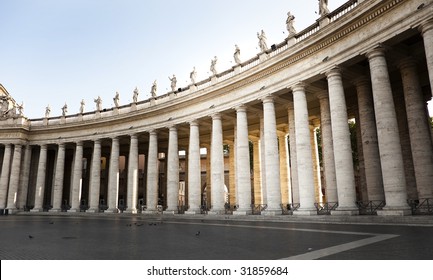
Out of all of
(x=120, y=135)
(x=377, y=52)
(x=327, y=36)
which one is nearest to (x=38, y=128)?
(x=120, y=135)

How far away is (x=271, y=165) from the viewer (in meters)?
30.7

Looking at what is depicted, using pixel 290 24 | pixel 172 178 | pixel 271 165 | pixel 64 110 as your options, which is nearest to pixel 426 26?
pixel 290 24

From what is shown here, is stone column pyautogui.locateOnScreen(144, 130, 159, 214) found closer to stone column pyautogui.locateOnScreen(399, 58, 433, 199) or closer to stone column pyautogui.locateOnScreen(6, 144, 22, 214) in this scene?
stone column pyautogui.locateOnScreen(6, 144, 22, 214)

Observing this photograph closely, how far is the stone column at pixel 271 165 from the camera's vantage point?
29891 millimetres

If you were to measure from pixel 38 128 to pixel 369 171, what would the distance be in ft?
170

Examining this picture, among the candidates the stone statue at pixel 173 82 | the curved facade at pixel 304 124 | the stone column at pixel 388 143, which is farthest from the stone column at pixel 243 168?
the stone column at pixel 388 143

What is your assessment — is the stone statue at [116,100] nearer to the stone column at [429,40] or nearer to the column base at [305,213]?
the column base at [305,213]

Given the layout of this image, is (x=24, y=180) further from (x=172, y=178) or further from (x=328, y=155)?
(x=328, y=155)

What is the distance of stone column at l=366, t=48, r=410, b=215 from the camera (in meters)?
20.9

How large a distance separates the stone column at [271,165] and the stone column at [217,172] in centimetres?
672

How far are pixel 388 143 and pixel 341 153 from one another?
13.3ft

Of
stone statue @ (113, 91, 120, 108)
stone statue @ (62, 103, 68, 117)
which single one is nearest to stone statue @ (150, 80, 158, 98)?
stone statue @ (113, 91, 120, 108)

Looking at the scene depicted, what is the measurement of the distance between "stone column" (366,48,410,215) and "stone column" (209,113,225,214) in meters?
17.7
